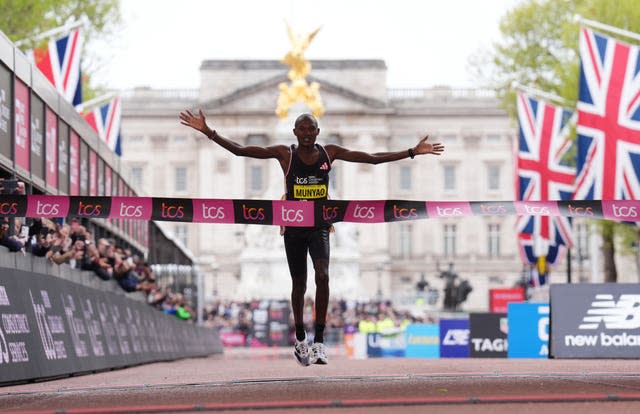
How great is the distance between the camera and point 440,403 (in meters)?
8.78

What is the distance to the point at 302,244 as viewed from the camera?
1220cm

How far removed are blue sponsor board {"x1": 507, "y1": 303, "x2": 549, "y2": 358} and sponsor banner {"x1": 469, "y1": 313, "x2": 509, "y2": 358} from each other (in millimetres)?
5570

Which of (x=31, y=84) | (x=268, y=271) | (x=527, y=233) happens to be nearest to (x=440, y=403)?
(x=31, y=84)

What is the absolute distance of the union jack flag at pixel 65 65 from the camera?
110ft

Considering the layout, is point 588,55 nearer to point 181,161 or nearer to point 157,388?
point 157,388

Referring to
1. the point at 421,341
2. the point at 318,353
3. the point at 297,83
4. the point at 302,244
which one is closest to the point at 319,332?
the point at 318,353

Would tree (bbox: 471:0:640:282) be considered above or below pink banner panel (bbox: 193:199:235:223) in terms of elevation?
above

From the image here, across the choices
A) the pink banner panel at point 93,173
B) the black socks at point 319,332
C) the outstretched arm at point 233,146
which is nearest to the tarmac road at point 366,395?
the black socks at point 319,332

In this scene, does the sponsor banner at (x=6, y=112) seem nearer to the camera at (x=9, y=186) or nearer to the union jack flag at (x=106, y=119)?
the camera at (x=9, y=186)

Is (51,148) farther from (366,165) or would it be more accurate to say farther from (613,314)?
(366,165)

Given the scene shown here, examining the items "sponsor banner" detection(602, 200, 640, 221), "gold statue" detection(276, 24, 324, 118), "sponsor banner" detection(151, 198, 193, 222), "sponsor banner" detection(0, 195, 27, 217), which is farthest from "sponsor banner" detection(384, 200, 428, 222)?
"gold statue" detection(276, 24, 324, 118)

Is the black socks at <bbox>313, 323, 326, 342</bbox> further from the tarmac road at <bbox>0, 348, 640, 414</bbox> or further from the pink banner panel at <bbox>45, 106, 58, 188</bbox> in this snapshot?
the pink banner panel at <bbox>45, 106, 58, 188</bbox>

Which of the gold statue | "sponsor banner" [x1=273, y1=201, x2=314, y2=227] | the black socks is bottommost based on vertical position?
the black socks

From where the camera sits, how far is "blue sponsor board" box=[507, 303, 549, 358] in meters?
28.8
